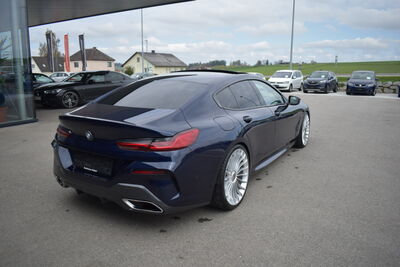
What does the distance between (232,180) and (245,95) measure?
1180 mm

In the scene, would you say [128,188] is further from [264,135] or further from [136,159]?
[264,135]

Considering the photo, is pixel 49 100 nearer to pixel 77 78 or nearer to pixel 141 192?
pixel 77 78

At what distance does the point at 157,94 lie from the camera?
3691 mm

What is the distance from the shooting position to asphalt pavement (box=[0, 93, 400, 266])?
268 cm

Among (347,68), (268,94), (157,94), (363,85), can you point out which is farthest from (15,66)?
(347,68)

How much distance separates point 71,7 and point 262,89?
48.3 feet

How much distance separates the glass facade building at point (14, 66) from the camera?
30.8 ft

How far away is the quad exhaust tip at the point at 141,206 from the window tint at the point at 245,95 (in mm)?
1690

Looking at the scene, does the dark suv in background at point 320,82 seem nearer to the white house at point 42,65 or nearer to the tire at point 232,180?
the tire at point 232,180

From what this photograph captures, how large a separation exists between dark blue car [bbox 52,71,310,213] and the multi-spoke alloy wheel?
0.01 meters

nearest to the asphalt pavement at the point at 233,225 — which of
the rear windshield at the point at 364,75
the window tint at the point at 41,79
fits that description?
the window tint at the point at 41,79

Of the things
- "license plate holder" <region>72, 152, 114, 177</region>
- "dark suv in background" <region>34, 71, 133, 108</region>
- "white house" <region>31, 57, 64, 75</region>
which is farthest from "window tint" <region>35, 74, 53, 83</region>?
"white house" <region>31, 57, 64, 75</region>

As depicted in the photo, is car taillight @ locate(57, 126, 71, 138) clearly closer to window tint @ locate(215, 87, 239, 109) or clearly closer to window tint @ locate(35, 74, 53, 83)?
window tint @ locate(215, 87, 239, 109)

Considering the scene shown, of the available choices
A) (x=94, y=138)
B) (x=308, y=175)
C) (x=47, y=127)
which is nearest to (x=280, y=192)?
(x=308, y=175)
